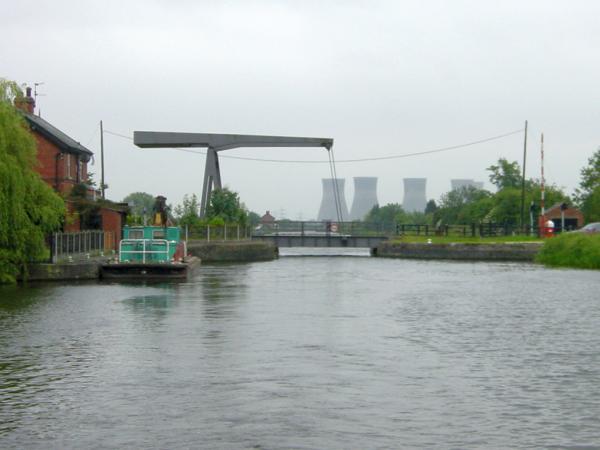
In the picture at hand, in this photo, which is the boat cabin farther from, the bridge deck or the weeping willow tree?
the bridge deck

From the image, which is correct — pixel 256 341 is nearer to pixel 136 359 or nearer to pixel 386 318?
pixel 136 359

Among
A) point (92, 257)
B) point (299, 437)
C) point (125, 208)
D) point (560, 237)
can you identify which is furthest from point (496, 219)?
point (299, 437)

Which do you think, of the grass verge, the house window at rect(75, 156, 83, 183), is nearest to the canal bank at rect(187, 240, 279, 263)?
the house window at rect(75, 156, 83, 183)

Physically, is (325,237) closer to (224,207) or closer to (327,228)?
(327,228)

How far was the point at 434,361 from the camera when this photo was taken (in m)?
19.2

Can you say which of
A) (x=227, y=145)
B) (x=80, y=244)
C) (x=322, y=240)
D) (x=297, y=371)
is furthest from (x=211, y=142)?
(x=297, y=371)

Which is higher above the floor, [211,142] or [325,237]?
[211,142]

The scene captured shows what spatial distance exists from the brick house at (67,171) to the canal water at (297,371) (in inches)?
807

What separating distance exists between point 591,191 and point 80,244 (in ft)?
200

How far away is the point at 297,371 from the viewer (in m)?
17.8

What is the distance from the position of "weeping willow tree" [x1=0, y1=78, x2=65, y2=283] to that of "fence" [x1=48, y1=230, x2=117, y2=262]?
5.24ft

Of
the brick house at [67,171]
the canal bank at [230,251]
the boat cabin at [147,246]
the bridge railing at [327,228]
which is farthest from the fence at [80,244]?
the bridge railing at [327,228]

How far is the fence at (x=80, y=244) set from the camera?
133ft

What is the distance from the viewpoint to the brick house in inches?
2105
